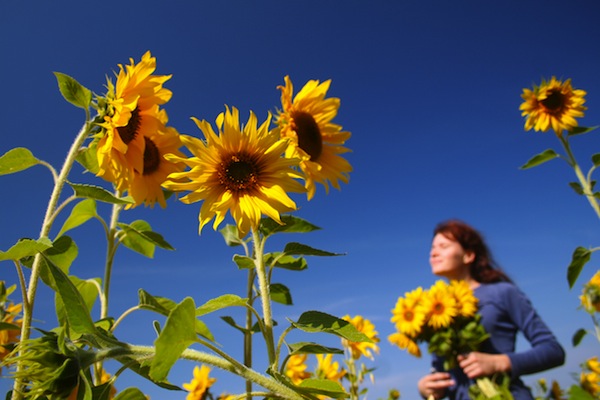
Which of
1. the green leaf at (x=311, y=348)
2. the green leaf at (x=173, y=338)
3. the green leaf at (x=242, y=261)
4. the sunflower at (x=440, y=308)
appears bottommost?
the green leaf at (x=173, y=338)

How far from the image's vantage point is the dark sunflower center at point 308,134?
5.12ft

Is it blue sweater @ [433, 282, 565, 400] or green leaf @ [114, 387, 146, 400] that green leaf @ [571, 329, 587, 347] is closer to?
blue sweater @ [433, 282, 565, 400]

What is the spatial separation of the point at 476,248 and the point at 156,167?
4.75m

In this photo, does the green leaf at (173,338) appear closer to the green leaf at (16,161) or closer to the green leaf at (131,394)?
the green leaf at (131,394)

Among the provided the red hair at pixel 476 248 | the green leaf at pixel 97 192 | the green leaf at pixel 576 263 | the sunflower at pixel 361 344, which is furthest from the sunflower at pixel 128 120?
the red hair at pixel 476 248

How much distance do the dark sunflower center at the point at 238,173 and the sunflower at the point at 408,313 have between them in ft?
6.86

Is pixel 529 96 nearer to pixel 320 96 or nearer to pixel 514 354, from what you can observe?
pixel 514 354

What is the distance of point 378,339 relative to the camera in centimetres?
319

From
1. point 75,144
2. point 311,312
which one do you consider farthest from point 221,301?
point 75,144

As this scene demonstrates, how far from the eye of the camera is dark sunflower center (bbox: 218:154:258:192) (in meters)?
1.09

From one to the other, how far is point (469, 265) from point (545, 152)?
2.66 metres

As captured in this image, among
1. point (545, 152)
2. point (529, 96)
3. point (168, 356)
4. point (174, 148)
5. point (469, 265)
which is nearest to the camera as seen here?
point (168, 356)

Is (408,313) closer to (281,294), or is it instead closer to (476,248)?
(281,294)

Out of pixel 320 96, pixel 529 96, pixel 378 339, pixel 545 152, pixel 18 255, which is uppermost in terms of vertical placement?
pixel 529 96
